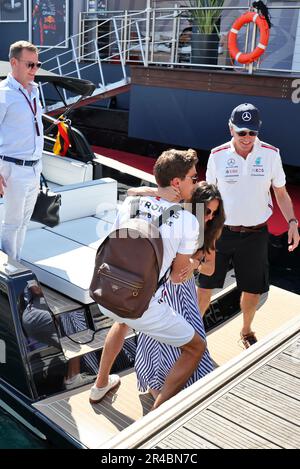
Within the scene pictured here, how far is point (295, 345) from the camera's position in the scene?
7.74 ft

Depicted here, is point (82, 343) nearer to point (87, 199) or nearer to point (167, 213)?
point (167, 213)

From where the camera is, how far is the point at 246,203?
297 cm

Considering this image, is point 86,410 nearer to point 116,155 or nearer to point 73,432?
point 73,432

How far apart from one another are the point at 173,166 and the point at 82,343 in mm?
1206

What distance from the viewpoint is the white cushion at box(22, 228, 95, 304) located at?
3064 mm

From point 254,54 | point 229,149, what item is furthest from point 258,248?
point 254,54

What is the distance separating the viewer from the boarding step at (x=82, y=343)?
8.95 ft

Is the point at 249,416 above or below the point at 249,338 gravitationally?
above

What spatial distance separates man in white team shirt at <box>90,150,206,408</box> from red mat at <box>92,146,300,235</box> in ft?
11.9

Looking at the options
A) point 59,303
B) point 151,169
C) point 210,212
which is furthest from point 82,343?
point 151,169

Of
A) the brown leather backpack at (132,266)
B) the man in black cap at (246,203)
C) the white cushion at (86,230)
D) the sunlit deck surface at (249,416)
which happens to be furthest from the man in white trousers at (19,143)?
the sunlit deck surface at (249,416)

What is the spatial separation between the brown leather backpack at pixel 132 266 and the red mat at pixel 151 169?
391 centimetres

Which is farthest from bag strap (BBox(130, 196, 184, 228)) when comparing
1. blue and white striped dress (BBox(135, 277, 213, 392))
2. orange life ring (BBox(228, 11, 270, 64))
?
orange life ring (BBox(228, 11, 270, 64))

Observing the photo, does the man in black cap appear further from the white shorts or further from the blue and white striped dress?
the white shorts
